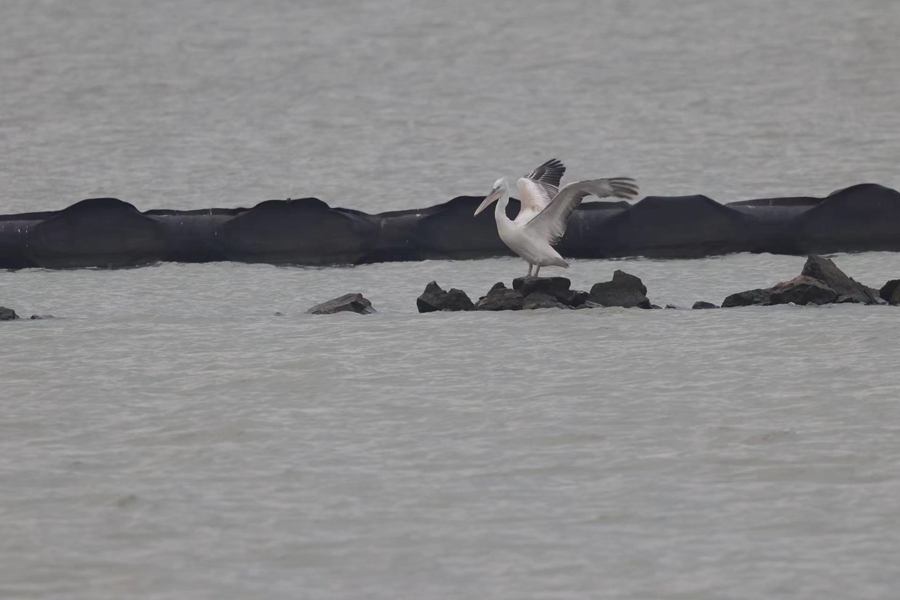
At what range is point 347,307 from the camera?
44.9ft

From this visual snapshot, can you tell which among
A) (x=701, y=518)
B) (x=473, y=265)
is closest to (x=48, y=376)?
(x=701, y=518)

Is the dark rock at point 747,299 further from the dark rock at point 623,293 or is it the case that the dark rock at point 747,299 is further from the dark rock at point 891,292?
the dark rock at point 891,292

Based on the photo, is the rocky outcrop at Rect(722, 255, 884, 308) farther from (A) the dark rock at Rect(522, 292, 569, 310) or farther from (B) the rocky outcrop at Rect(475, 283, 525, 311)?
(B) the rocky outcrop at Rect(475, 283, 525, 311)

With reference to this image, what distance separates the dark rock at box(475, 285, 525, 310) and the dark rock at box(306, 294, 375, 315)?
109 centimetres

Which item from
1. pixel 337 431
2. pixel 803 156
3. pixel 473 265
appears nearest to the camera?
pixel 337 431

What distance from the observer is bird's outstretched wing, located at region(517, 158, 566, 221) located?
1469 centimetres

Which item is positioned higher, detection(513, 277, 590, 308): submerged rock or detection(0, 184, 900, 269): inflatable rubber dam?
detection(0, 184, 900, 269): inflatable rubber dam

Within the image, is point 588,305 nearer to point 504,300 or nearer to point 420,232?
point 504,300

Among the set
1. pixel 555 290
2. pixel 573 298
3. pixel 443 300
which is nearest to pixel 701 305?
pixel 573 298

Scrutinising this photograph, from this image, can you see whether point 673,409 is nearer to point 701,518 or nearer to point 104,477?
point 701,518

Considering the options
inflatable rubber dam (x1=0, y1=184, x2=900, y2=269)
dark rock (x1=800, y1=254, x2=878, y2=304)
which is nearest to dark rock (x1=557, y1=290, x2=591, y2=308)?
dark rock (x1=800, y1=254, x2=878, y2=304)

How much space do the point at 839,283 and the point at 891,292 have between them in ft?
1.48

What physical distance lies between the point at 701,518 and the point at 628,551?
1.99 feet

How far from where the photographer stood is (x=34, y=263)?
1809cm
